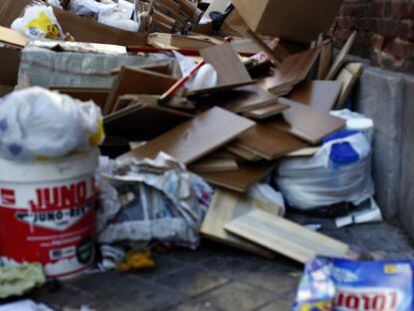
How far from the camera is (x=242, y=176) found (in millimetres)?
3621

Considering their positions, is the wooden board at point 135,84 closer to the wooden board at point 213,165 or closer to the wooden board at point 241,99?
the wooden board at point 241,99

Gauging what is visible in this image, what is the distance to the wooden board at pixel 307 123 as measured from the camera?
3.85 m

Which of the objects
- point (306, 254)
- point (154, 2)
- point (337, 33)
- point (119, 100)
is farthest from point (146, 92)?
point (154, 2)

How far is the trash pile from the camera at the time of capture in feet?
9.21

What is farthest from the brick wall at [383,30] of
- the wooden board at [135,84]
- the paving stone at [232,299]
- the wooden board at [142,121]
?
the paving stone at [232,299]

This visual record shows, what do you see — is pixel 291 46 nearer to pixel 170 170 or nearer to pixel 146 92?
pixel 146 92

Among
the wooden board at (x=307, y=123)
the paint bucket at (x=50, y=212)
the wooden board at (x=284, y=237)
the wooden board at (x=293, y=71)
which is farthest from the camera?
the wooden board at (x=293, y=71)

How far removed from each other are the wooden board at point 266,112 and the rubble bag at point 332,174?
0.32 meters

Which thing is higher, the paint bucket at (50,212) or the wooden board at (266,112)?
the wooden board at (266,112)

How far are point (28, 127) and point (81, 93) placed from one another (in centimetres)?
180

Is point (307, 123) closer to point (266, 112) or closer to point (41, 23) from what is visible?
point (266, 112)

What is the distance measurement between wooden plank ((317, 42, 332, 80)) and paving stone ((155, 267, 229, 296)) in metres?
2.39

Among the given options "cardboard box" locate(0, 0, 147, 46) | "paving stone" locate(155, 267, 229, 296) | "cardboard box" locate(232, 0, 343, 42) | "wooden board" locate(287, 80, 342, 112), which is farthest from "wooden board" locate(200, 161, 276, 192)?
"cardboard box" locate(0, 0, 147, 46)

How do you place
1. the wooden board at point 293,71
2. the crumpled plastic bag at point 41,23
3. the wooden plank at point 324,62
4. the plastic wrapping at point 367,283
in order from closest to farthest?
the plastic wrapping at point 367,283, the wooden board at point 293,71, the wooden plank at point 324,62, the crumpled plastic bag at point 41,23
